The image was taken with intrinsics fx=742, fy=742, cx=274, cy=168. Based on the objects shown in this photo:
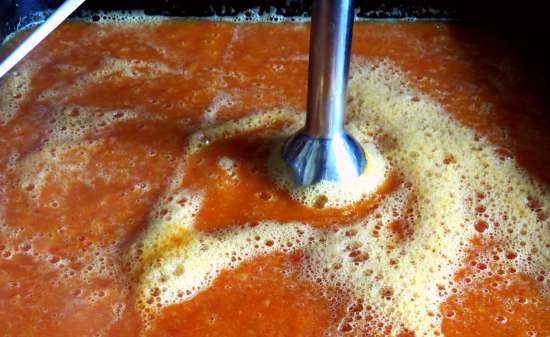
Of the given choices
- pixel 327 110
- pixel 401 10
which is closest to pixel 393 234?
pixel 327 110

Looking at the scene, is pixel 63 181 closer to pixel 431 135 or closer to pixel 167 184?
pixel 167 184

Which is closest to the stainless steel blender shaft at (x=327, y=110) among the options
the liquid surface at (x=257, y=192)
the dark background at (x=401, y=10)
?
the liquid surface at (x=257, y=192)

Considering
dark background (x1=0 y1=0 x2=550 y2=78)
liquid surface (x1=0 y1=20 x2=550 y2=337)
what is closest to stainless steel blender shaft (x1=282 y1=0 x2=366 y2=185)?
liquid surface (x1=0 y1=20 x2=550 y2=337)

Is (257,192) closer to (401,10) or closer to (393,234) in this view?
(393,234)

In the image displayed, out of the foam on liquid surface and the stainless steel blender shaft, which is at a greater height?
the stainless steel blender shaft

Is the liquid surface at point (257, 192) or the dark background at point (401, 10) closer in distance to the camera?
the liquid surface at point (257, 192)

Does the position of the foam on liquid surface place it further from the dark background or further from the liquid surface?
the dark background

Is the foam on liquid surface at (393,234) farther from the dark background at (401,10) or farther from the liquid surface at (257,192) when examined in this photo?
the dark background at (401,10)

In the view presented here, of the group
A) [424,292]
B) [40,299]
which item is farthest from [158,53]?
[424,292]
